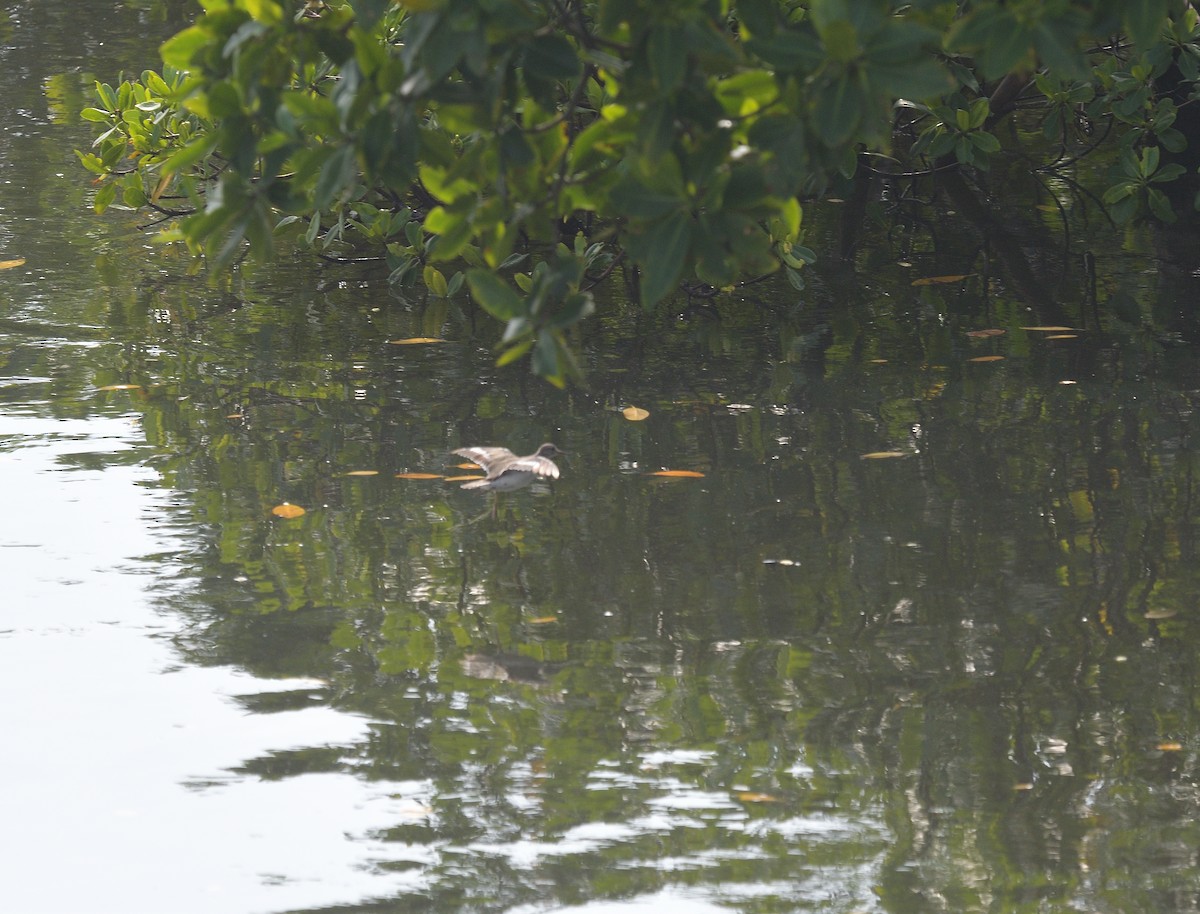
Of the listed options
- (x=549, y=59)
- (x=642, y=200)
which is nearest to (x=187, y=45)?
(x=549, y=59)

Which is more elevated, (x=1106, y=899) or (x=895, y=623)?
(x=895, y=623)

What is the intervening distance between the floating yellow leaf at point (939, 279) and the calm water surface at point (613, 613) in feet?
1.29

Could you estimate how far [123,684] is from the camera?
416 centimetres

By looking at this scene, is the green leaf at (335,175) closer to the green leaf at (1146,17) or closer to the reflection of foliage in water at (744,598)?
the reflection of foliage in water at (744,598)

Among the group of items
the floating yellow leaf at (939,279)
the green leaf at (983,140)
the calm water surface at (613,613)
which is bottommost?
the calm water surface at (613,613)

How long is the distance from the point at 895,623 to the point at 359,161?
2.09 meters

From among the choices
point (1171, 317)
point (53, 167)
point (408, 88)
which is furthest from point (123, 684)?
point (53, 167)

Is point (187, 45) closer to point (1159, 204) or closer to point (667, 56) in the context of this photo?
point (667, 56)

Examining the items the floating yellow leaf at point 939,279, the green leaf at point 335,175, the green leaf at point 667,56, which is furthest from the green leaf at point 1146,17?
the floating yellow leaf at point 939,279

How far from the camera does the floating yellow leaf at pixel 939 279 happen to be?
8.00 metres

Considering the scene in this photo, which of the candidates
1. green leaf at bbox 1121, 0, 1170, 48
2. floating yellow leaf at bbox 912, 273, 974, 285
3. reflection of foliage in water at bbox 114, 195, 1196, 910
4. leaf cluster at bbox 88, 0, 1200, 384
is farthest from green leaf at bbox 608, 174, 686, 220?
floating yellow leaf at bbox 912, 273, 974, 285

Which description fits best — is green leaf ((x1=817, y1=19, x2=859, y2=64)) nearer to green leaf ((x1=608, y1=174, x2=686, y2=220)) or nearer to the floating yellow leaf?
green leaf ((x1=608, y1=174, x2=686, y2=220))

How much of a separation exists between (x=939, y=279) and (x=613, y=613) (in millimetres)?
4099

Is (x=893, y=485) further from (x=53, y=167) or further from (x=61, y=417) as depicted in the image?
(x=53, y=167)
